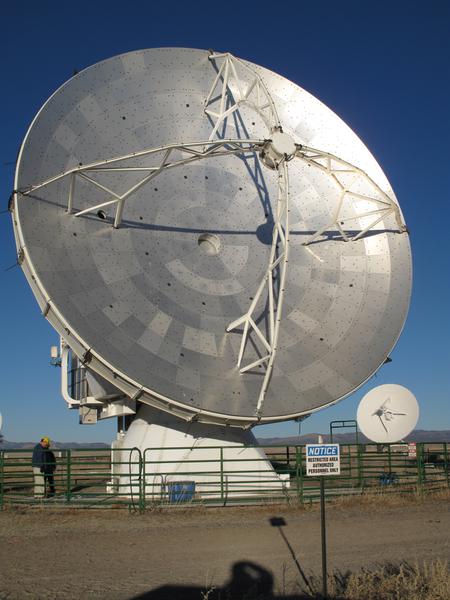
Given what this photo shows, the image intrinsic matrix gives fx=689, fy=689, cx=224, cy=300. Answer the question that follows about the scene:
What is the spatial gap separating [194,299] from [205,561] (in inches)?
292

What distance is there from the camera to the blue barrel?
1863cm

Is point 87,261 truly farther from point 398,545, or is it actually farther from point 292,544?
point 398,545

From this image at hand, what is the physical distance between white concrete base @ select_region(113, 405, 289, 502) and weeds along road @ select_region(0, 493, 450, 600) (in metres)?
1.24

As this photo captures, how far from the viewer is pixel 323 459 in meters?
10.5

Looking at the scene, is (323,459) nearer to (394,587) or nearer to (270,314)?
(394,587)

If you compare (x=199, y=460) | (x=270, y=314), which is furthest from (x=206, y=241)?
(x=199, y=460)

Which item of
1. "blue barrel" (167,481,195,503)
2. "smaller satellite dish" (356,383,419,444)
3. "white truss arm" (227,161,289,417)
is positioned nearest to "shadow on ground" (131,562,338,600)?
"white truss arm" (227,161,289,417)

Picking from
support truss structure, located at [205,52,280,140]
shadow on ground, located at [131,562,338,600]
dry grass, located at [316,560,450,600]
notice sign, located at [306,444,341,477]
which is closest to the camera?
dry grass, located at [316,560,450,600]

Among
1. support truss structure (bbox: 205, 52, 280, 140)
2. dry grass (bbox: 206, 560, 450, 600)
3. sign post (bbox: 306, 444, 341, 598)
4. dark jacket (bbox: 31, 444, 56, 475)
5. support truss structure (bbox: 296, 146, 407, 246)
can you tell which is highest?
support truss structure (bbox: 205, 52, 280, 140)

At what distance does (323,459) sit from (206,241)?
962 centimetres

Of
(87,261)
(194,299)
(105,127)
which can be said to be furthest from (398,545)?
(105,127)

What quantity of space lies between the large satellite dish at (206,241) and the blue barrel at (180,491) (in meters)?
3.61

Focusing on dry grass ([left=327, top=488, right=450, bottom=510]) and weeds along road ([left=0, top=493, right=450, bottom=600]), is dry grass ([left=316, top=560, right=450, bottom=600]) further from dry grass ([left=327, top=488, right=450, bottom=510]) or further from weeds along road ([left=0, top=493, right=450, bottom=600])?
dry grass ([left=327, top=488, right=450, bottom=510])

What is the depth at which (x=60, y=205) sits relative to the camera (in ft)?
53.9
